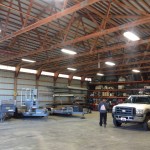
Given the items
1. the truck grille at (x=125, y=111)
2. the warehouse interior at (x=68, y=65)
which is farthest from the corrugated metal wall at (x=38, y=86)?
the truck grille at (x=125, y=111)

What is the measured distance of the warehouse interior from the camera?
9461 mm

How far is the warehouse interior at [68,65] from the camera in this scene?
31.0 ft

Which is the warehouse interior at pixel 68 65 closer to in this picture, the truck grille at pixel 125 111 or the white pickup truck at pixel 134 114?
the white pickup truck at pixel 134 114

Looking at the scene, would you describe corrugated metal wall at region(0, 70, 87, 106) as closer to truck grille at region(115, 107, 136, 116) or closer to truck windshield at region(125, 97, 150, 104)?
truck windshield at region(125, 97, 150, 104)

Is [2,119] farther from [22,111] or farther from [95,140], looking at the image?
[95,140]

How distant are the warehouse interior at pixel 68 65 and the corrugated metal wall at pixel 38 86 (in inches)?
3.8

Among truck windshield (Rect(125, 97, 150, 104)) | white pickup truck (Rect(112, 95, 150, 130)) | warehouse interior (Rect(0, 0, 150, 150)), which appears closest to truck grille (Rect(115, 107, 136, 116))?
white pickup truck (Rect(112, 95, 150, 130))

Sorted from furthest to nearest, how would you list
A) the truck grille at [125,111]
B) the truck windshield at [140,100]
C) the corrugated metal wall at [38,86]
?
the corrugated metal wall at [38,86], the truck windshield at [140,100], the truck grille at [125,111]

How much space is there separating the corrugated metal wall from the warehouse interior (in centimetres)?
10

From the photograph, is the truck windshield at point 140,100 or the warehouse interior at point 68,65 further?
the truck windshield at point 140,100

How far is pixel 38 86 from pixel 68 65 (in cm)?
445

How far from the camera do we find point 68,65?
23062mm

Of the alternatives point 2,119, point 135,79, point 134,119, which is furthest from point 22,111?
point 135,79

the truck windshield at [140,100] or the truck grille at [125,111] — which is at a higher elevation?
the truck windshield at [140,100]
